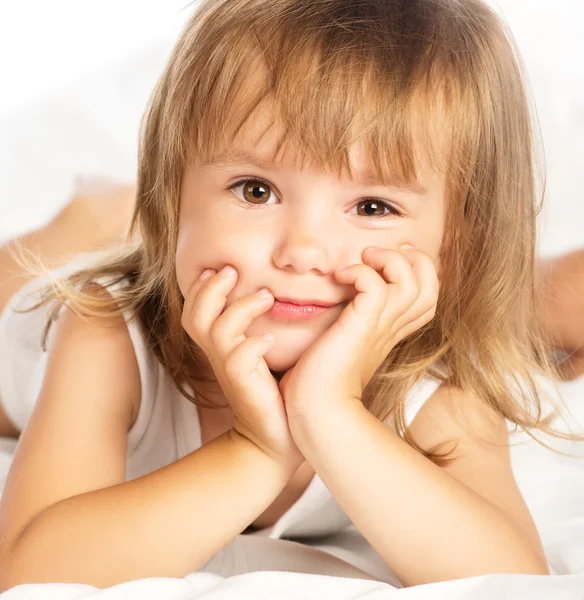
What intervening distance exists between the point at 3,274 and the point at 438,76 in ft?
3.30

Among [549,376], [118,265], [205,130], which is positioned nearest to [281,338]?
[205,130]

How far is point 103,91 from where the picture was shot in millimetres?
2086

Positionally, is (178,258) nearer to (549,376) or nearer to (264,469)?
(264,469)

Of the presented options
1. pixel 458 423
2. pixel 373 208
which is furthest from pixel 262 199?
pixel 458 423

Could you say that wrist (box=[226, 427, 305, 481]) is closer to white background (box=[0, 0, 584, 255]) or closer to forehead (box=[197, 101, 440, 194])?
forehead (box=[197, 101, 440, 194])

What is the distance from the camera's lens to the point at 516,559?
1020mm

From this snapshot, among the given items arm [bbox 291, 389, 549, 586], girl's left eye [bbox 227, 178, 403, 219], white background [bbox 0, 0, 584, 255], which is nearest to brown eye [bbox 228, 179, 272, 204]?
girl's left eye [bbox 227, 178, 403, 219]

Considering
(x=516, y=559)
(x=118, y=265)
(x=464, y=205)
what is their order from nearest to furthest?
1. (x=516, y=559)
2. (x=464, y=205)
3. (x=118, y=265)

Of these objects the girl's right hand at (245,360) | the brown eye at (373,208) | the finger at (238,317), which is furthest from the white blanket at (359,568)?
the brown eye at (373,208)

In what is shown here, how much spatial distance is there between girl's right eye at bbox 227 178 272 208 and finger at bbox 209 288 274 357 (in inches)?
3.9

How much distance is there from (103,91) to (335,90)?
1203 mm

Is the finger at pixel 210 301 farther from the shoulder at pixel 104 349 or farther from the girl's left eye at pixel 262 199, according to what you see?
the shoulder at pixel 104 349

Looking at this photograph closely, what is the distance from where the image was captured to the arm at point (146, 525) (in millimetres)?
960

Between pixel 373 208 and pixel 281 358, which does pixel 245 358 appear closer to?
pixel 281 358
